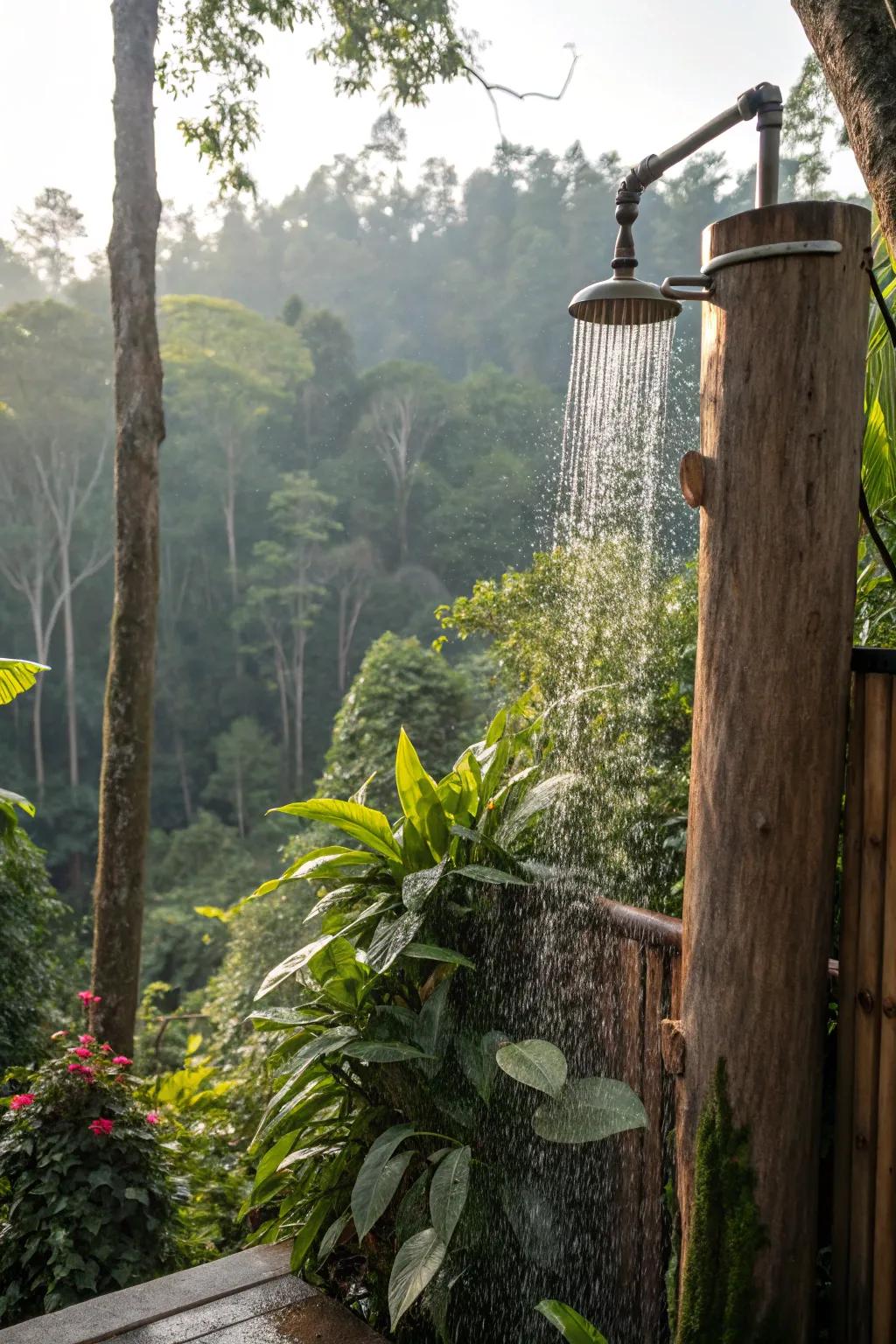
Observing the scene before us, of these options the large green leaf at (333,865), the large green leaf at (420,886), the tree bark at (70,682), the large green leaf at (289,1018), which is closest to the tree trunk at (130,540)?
the large green leaf at (333,865)

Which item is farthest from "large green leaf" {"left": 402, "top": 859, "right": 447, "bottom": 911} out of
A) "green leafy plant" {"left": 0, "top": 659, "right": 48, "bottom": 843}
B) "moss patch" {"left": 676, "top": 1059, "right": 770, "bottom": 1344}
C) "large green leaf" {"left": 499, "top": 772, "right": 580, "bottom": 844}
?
"green leafy plant" {"left": 0, "top": 659, "right": 48, "bottom": 843}

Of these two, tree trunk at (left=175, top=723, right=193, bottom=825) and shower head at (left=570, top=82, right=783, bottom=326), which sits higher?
shower head at (left=570, top=82, right=783, bottom=326)

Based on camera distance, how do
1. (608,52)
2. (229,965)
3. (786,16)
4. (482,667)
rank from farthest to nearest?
(482,667) → (229,965) → (786,16) → (608,52)

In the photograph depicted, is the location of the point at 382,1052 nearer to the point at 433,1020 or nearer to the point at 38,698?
the point at 433,1020

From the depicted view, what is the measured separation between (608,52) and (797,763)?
4.32 m

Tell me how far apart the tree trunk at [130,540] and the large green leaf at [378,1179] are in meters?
2.83

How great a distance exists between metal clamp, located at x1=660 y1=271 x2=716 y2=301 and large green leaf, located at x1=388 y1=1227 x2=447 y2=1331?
1451 millimetres

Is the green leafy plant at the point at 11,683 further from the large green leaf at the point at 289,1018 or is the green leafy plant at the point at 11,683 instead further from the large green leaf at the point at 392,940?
the large green leaf at the point at 392,940

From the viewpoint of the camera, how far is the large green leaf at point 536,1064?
1603 millimetres

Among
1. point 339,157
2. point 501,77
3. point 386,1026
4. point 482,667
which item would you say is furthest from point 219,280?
point 386,1026

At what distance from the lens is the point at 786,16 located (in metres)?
5.07

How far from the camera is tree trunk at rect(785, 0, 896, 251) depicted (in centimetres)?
147

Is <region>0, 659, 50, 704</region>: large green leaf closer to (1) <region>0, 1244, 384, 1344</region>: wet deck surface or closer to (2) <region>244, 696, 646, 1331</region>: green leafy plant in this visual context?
(2) <region>244, 696, 646, 1331</region>: green leafy plant

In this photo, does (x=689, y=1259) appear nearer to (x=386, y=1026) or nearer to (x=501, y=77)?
(x=386, y=1026)
